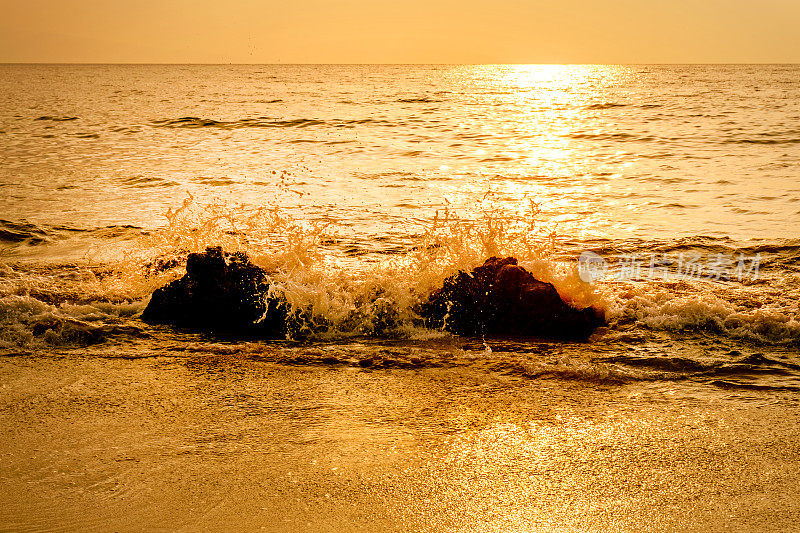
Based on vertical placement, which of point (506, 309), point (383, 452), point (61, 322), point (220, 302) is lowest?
point (383, 452)

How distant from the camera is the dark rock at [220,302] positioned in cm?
531

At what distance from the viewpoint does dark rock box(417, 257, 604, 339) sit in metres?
5.17

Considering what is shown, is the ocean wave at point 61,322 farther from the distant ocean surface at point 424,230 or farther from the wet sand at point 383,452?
the wet sand at point 383,452

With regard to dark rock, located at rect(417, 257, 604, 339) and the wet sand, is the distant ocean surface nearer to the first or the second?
dark rock, located at rect(417, 257, 604, 339)

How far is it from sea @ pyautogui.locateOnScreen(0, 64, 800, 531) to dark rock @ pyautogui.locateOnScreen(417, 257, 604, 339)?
0.17m

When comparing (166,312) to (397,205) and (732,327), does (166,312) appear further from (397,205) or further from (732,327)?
(397,205)

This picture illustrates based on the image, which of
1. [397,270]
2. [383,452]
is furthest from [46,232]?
[383,452]

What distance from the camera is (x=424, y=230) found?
9.30 meters

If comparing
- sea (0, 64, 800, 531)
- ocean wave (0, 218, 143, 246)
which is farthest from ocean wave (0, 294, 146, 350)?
ocean wave (0, 218, 143, 246)

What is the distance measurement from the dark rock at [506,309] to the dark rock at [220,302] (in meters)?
1.20

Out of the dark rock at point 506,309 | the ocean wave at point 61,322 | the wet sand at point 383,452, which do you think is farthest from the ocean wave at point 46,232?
the dark rock at point 506,309

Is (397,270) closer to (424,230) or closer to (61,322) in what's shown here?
(61,322)

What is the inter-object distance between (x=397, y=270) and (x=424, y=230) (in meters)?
3.22

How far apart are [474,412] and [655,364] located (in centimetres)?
151
